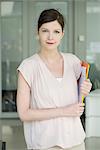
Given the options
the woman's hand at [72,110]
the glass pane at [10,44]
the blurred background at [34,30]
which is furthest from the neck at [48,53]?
the glass pane at [10,44]

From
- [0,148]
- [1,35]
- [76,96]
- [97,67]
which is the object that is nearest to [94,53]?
[97,67]

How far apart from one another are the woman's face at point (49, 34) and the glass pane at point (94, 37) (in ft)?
22.4

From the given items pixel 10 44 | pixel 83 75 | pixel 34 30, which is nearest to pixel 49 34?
pixel 83 75

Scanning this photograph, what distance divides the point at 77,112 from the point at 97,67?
23.1 feet

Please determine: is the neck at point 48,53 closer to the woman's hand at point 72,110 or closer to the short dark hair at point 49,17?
the short dark hair at point 49,17

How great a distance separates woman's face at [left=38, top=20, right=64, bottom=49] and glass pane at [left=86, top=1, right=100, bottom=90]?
684cm

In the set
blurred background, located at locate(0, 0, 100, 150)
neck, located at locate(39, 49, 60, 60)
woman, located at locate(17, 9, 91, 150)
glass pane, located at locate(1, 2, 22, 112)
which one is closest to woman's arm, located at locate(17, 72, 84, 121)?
woman, located at locate(17, 9, 91, 150)

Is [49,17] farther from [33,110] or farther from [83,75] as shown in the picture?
[33,110]

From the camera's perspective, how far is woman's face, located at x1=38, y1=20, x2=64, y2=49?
1.62 meters

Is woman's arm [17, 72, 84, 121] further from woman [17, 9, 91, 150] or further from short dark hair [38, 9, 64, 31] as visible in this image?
short dark hair [38, 9, 64, 31]

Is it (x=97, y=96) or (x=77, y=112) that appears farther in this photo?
(x=97, y=96)

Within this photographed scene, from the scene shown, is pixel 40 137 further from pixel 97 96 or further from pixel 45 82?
pixel 97 96

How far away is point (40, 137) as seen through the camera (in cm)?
165

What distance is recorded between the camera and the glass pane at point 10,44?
8516mm
